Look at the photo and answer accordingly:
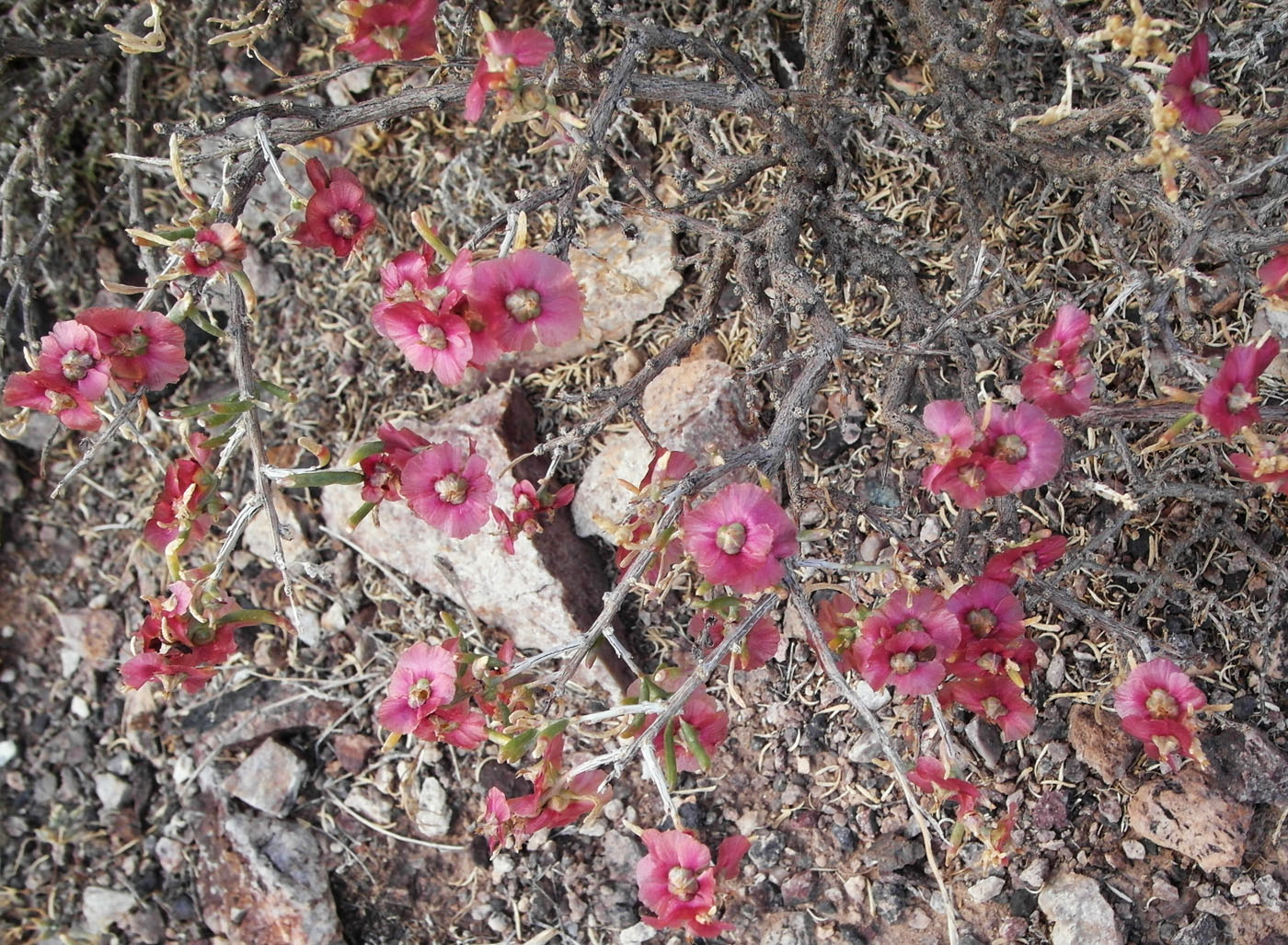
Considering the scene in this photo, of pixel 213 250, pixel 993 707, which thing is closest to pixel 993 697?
pixel 993 707

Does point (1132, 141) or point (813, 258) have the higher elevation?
point (1132, 141)

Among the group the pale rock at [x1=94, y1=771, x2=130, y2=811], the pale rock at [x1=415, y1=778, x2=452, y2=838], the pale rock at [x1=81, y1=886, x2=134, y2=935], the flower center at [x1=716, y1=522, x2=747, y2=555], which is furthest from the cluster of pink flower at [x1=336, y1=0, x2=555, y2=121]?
the pale rock at [x1=81, y1=886, x2=134, y2=935]

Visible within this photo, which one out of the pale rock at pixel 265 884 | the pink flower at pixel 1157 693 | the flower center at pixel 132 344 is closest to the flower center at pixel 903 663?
the pink flower at pixel 1157 693

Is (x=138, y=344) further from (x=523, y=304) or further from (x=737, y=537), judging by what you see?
(x=737, y=537)

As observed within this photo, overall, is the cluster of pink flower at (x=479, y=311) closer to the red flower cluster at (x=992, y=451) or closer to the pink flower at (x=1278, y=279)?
the red flower cluster at (x=992, y=451)

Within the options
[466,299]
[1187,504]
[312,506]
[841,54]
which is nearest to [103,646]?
[312,506]

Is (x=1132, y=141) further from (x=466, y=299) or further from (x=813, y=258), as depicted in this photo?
(x=466, y=299)

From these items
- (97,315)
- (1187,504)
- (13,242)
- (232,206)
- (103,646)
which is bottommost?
(103,646)
